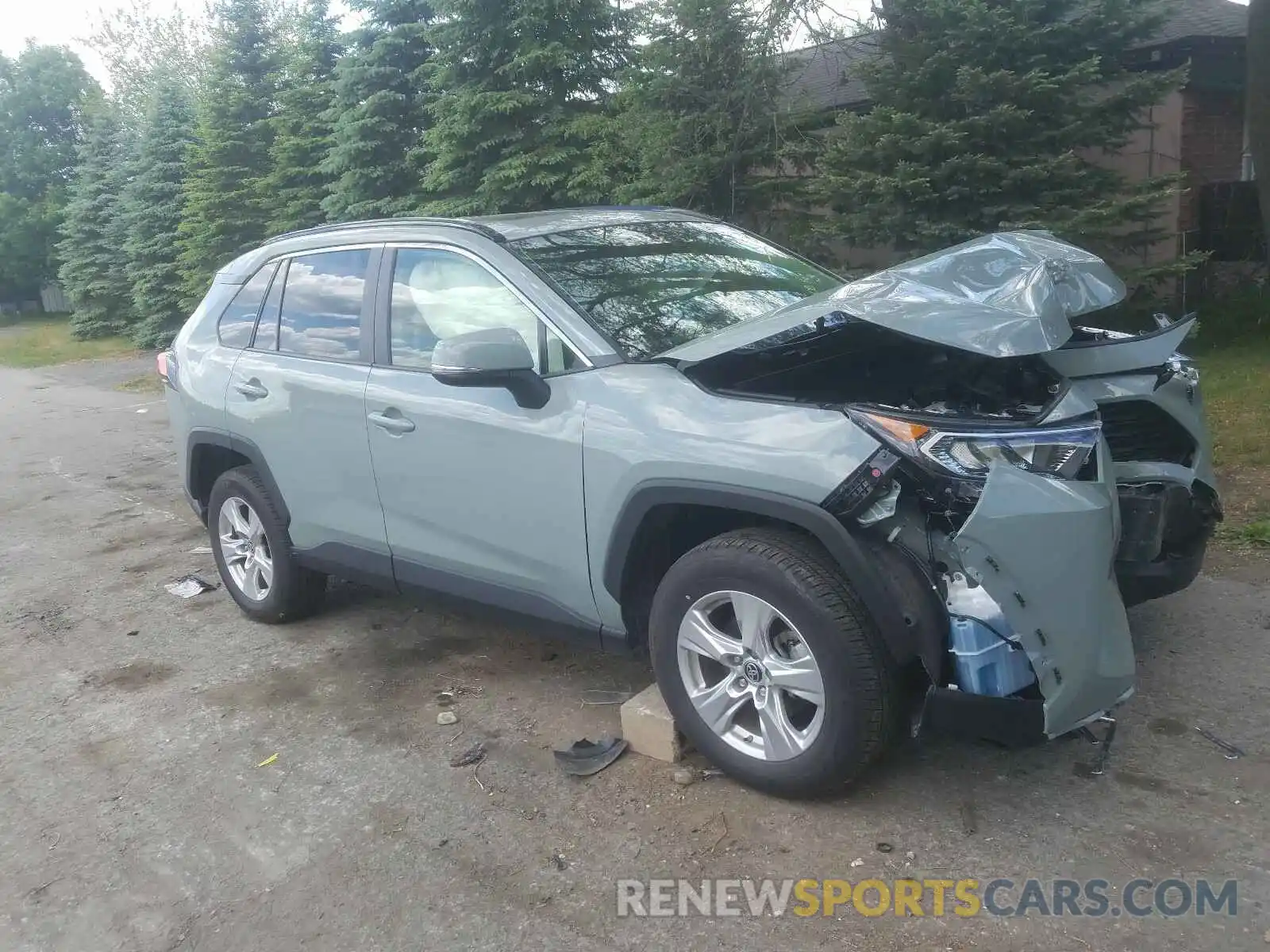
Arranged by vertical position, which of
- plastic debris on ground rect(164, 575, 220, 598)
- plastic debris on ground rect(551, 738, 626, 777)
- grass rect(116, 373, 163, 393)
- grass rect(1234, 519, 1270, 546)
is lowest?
grass rect(116, 373, 163, 393)

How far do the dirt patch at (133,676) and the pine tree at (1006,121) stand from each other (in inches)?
272

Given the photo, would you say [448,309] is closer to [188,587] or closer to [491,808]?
[491,808]

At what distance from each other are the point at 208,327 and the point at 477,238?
2.07 metres

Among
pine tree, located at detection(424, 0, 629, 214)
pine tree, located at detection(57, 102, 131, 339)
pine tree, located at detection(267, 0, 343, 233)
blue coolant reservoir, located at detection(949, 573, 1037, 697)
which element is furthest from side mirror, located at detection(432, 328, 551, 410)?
pine tree, located at detection(57, 102, 131, 339)

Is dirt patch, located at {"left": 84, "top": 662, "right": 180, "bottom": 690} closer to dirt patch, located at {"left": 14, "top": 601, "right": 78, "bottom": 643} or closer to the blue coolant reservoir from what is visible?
dirt patch, located at {"left": 14, "top": 601, "right": 78, "bottom": 643}

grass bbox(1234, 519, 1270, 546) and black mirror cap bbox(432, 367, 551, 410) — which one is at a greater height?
black mirror cap bbox(432, 367, 551, 410)

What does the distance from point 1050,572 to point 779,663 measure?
2.91 feet

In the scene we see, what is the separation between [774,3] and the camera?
10.2 metres

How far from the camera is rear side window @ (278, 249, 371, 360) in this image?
15.7 ft

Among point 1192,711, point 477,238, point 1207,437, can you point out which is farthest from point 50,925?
point 1207,437

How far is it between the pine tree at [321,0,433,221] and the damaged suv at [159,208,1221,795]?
34.7 ft

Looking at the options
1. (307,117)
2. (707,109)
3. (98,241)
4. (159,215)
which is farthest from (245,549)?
(98,241)

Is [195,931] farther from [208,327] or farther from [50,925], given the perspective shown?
[208,327]

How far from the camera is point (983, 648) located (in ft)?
10.1
